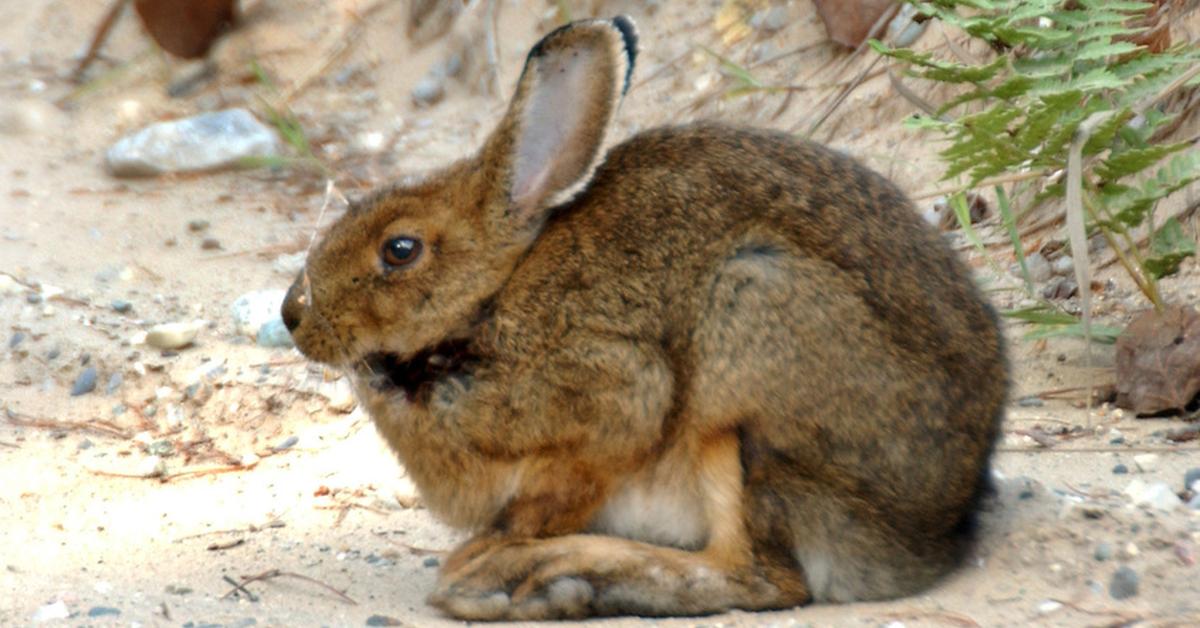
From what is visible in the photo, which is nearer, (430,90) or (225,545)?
(225,545)

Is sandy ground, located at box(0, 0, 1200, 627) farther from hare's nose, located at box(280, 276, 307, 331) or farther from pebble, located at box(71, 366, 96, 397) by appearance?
hare's nose, located at box(280, 276, 307, 331)

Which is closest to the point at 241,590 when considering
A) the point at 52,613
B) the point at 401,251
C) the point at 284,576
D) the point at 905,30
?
the point at 284,576

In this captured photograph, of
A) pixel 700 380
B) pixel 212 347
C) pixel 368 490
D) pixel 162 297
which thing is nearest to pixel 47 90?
pixel 162 297

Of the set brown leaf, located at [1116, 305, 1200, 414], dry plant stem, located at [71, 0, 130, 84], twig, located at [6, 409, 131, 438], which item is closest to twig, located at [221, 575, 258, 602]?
twig, located at [6, 409, 131, 438]

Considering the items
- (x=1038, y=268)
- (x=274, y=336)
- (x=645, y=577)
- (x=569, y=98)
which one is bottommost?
(x=274, y=336)

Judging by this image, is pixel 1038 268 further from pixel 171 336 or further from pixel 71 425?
pixel 71 425

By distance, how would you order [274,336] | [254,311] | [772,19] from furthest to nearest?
[772,19] < [254,311] < [274,336]

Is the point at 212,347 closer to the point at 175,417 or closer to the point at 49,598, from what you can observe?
the point at 175,417

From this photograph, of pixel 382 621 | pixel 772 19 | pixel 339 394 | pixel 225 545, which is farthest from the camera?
pixel 772 19
